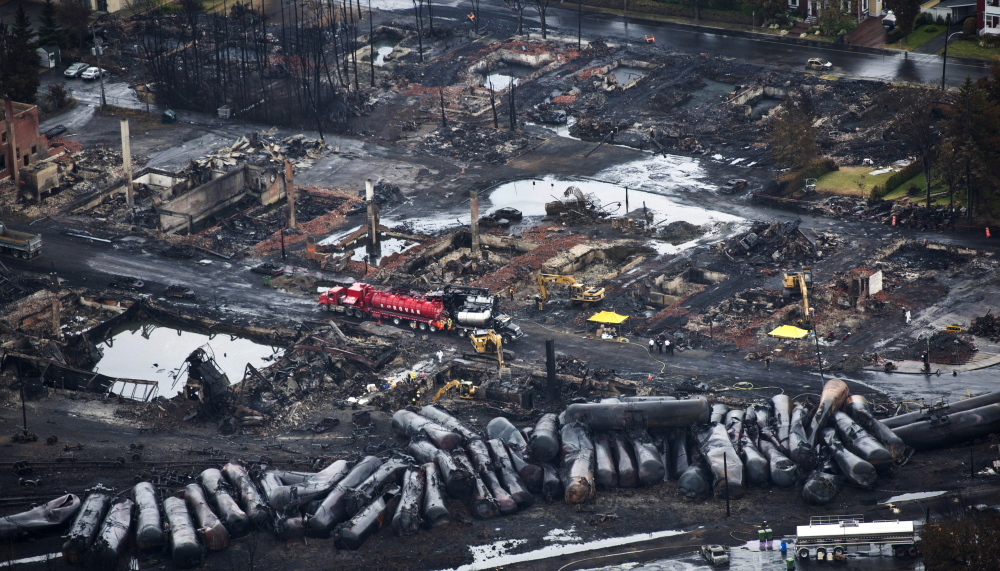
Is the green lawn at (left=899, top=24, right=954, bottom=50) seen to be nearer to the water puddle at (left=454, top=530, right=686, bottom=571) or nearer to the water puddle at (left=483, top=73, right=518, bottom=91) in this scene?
the water puddle at (left=483, top=73, right=518, bottom=91)

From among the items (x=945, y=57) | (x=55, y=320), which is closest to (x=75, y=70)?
(x=55, y=320)

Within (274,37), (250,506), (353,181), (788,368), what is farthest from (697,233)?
Result: (274,37)

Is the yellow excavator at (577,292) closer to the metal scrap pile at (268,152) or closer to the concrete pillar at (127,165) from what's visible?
the metal scrap pile at (268,152)

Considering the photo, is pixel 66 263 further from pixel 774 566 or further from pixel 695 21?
pixel 695 21

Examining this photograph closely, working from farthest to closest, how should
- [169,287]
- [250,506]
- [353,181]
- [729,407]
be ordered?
1. [353,181]
2. [169,287]
3. [729,407]
4. [250,506]

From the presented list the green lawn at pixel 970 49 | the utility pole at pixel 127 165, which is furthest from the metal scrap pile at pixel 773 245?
the utility pole at pixel 127 165

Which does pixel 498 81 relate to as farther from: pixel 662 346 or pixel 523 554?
pixel 523 554

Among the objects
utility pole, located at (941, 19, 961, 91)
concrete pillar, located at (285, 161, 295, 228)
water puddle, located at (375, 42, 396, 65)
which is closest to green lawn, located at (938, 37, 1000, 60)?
utility pole, located at (941, 19, 961, 91)
